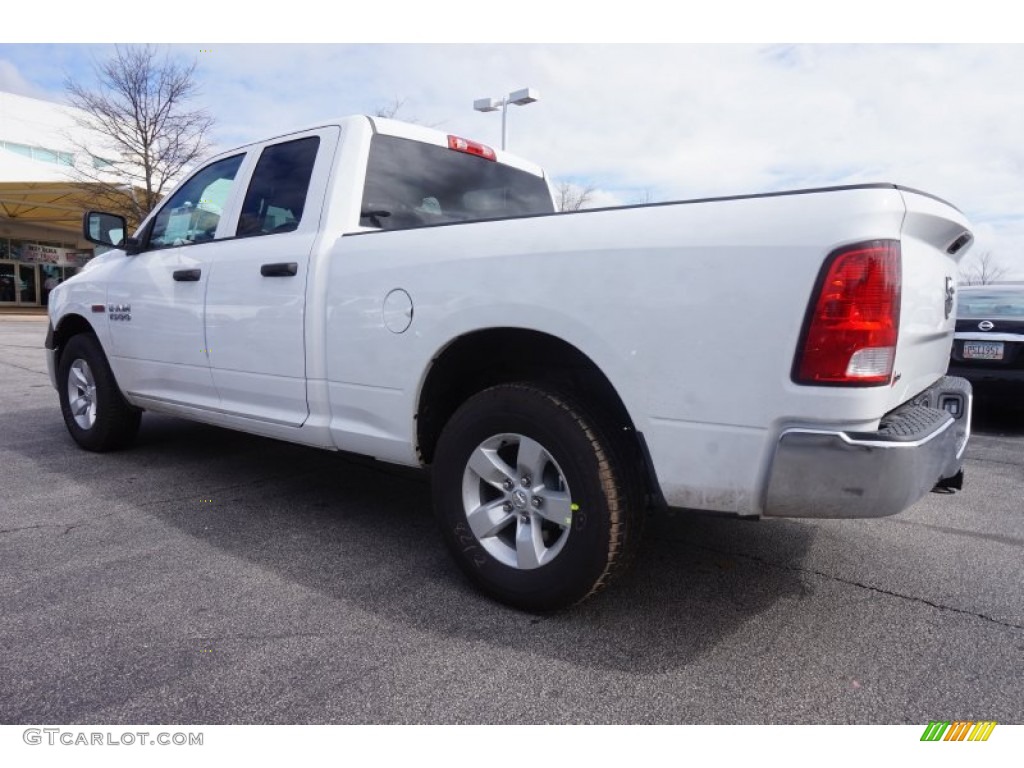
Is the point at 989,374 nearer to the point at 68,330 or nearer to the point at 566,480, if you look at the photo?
the point at 566,480

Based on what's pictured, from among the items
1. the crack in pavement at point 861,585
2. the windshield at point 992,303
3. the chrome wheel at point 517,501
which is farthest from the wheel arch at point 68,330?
the windshield at point 992,303

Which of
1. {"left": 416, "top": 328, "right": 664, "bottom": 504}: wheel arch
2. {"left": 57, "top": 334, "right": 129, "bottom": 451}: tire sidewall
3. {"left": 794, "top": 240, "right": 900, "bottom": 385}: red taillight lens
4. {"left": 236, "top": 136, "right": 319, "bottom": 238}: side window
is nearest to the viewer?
{"left": 794, "top": 240, "right": 900, "bottom": 385}: red taillight lens

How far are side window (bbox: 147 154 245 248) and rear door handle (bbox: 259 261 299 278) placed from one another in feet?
2.73

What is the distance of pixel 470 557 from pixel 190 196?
308 centimetres

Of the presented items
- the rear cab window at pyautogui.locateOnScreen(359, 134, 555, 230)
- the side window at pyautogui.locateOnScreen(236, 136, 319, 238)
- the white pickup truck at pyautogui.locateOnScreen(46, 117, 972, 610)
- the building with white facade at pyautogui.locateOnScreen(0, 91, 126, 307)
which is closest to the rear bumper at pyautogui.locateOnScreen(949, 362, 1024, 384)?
the white pickup truck at pyautogui.locateOnScreen(46, 117, 972, 610)

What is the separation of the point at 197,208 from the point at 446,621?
305cm

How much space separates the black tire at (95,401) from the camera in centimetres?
473

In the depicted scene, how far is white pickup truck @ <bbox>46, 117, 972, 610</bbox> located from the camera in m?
→ 1.93

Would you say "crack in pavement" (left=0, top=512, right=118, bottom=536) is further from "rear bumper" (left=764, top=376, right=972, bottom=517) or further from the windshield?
the windshield

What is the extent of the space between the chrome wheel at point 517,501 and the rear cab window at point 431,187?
46.6 inches

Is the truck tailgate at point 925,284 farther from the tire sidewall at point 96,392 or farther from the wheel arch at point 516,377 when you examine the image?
the tire sidewall at point 96,392

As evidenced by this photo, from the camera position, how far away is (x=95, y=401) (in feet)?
16.0

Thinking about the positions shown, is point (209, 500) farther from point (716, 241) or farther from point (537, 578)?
point (716, 241)
